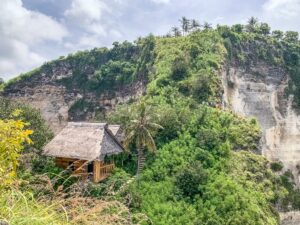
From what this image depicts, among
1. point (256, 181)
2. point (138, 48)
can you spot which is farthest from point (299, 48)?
point (256, 181)

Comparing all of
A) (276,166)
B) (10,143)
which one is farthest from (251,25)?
(10,143)

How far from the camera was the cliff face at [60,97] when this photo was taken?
4931cm

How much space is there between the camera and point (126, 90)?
4806 cm

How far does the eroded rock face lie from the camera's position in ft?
140

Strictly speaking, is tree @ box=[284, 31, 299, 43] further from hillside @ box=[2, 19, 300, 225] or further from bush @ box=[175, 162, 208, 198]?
bush @ box=[175, 162, 208, 198]

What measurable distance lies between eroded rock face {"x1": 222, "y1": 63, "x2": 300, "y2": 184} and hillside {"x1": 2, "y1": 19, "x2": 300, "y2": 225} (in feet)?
0.39

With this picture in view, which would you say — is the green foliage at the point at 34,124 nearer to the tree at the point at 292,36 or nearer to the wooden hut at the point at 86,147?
the wooden hut at the point at 86,147

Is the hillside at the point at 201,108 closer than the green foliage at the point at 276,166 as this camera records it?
Yes

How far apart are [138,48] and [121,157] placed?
2492 cm

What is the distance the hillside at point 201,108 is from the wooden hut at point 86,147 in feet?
7.78

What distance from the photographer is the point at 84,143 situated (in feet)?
79.5

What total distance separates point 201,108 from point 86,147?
12985 millimetres

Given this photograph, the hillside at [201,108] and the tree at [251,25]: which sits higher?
the tree at [251,25]

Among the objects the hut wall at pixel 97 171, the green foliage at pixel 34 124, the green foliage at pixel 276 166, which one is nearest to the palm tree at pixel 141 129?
the hut wall at pixel 97 171
